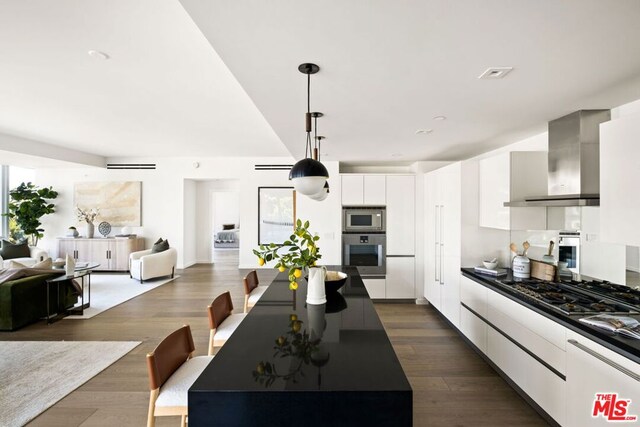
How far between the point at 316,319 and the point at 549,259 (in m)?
2.54

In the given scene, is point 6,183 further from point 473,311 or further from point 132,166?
point 473,311

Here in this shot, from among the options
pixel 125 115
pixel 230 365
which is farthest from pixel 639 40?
pixel 125 115

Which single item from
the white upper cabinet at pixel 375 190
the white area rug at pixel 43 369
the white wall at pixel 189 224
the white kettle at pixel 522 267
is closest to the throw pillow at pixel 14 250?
the white wall at pixel 189 224

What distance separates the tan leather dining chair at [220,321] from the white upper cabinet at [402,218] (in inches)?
122

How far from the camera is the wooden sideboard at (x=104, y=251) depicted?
675 cm

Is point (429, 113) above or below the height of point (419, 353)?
above

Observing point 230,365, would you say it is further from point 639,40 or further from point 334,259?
point 334,259

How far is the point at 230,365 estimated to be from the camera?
4.06 feet

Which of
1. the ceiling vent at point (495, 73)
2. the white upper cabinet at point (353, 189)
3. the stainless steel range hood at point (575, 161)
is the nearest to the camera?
the ceiling vent at point (495, 73)

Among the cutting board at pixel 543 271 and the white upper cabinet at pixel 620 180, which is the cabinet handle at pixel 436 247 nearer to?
A: the cutting board at pixel 543 271

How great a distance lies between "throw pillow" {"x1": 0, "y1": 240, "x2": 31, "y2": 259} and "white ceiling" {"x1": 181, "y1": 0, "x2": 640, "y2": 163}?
692cm

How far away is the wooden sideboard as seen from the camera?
675 centimetres

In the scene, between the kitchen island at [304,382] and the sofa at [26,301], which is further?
the sofa at [26,301]

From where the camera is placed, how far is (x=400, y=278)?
4871 millimetres
